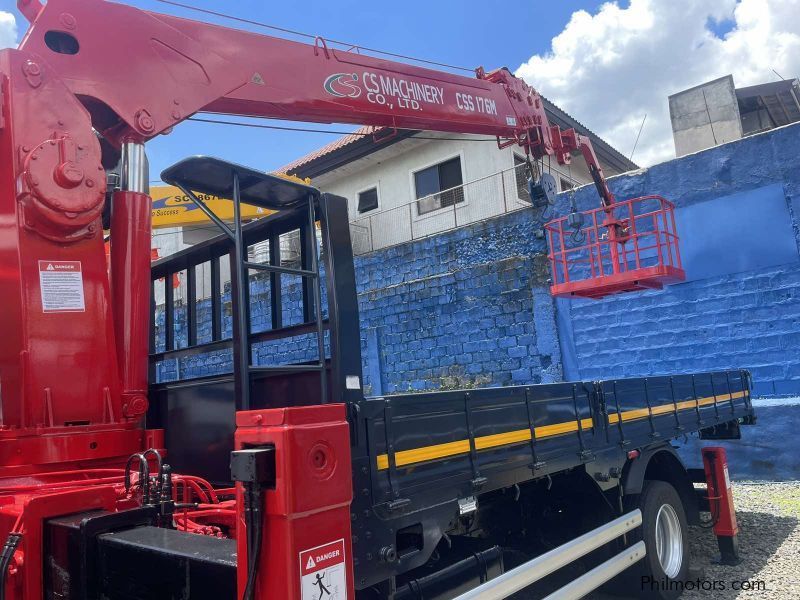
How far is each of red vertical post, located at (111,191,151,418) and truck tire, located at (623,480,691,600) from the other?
353 centimetres

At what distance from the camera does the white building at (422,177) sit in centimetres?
1563

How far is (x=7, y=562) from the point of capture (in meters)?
2.35

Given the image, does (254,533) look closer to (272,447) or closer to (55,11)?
(272,447)

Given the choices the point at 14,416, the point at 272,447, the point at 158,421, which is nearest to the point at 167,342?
the point at 158,421

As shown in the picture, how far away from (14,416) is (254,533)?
195 centimetres

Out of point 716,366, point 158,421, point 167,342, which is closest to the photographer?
point 158,421

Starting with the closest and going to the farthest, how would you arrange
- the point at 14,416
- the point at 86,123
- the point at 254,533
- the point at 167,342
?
the point at 254,533, the point at 14,416, the point at 86,123, the point at 167,342

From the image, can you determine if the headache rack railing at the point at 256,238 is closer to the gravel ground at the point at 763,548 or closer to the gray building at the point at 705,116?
the gravel ground at the point at 763,548

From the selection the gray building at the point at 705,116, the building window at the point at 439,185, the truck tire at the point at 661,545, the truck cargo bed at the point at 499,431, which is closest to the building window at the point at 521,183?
the building window at the point at 439,185

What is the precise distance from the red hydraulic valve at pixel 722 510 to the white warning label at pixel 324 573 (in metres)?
5.20

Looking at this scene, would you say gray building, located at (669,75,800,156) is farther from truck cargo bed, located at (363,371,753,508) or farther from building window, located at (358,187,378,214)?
truck cargo bed, located at (363,371,753,508)

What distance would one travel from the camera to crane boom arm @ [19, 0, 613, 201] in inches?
150

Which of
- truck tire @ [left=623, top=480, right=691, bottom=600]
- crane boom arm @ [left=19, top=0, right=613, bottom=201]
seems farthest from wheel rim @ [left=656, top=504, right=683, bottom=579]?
crane boom arm @ [left=19, top=0, right=613, bottom=201]

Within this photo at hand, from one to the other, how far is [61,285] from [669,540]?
481 centimetres
